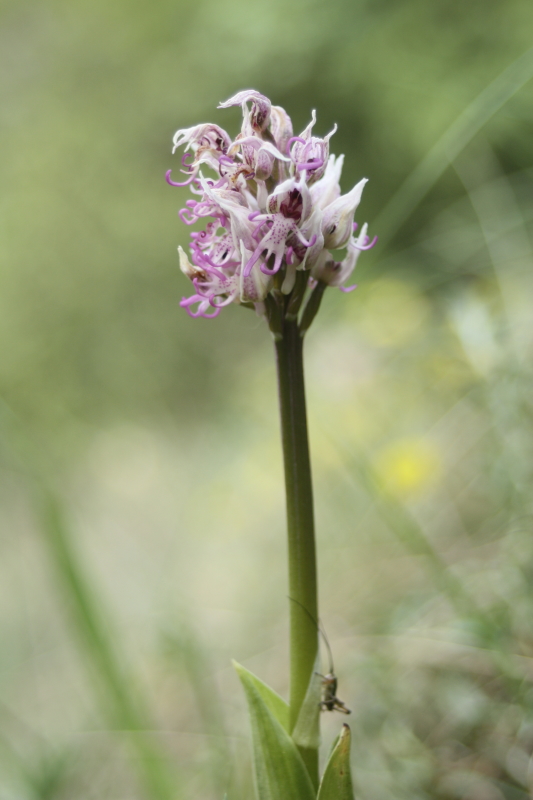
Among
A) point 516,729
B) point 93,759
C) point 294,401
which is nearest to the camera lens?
point 294,401

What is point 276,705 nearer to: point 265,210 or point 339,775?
point 339,775

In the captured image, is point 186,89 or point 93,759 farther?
point 186,89

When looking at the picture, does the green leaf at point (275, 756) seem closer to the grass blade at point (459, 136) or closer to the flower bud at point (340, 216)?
the flower bud at point (340, 216)

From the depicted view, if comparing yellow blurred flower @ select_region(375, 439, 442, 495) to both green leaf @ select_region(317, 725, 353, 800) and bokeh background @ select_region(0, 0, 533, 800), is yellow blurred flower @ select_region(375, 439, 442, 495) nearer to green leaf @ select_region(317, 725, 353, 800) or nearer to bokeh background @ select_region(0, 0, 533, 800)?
bokeh background @ select_region(0, 0, 533, 800)

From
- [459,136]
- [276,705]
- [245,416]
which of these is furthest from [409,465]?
[245,416]

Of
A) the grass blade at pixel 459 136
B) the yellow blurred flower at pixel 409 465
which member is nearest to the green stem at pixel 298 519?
the grass blade at pixel 459 136

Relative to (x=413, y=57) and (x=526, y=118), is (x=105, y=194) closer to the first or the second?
(x=413, y=57)

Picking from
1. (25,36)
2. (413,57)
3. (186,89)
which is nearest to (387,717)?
(413,57)
